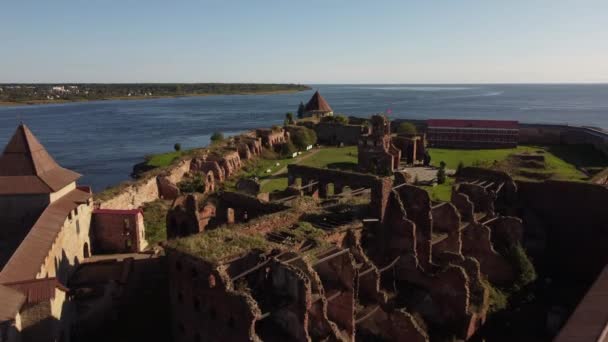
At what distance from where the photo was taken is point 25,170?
20500 mm

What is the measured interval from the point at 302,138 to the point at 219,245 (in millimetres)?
43163

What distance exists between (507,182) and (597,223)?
473 cm

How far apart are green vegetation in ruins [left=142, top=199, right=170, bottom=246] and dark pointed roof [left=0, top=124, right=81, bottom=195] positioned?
521cm

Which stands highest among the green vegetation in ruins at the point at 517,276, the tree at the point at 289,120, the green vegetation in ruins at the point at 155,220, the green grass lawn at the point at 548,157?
the tree at the point at 289,120

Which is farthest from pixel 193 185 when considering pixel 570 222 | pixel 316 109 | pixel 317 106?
pixel 317 106

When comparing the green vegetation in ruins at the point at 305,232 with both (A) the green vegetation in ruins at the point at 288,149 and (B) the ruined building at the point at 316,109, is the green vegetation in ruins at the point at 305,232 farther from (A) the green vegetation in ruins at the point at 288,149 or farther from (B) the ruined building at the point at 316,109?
(B) the ruined building at the point at 316,109

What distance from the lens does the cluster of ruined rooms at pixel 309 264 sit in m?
14.2

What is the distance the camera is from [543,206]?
25.6 metres

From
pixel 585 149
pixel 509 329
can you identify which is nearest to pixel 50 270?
pixel 509 329

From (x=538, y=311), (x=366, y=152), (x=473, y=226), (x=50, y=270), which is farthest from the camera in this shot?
(x=366, y=152)

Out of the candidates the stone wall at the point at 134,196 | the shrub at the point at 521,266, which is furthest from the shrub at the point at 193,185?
the shrub at the point at 521,266

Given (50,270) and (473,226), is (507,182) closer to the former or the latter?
(473,226)

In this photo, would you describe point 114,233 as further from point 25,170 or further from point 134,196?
point 134,196

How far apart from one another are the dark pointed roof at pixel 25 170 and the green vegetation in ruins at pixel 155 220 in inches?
205
